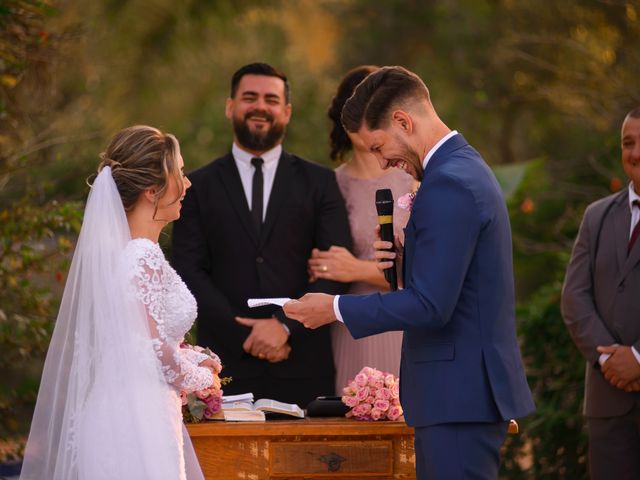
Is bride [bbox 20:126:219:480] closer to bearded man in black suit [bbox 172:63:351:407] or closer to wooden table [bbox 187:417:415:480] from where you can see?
wooden table [bbox 187:417:415:480]

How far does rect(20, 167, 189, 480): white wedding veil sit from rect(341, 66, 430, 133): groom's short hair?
1041 mm

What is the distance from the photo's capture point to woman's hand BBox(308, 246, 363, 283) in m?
5.99

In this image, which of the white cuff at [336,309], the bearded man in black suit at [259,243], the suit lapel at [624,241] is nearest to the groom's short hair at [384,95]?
the white cuff at [336,309]

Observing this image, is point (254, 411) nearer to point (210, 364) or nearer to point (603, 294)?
point (210, 364)

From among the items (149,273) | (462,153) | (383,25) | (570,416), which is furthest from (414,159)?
(383,25)

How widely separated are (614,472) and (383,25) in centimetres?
1201

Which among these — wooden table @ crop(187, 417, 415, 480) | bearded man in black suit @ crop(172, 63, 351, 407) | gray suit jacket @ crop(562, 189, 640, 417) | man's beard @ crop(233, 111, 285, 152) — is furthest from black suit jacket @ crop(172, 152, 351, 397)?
gray suit jacket @ crop(562, 189, 640, 417)

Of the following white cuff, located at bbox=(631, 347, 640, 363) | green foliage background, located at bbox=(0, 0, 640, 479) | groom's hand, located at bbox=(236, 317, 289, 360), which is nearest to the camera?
white cuff, located at bbox=(631, 347, 640, 363)

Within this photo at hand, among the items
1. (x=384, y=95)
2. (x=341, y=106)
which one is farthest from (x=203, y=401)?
(x=341, y=106)

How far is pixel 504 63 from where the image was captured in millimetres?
14219

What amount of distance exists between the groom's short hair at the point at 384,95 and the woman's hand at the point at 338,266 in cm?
167

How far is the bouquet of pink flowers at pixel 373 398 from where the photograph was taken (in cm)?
495

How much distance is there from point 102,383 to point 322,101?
1210cm

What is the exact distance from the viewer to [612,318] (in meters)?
5.76
